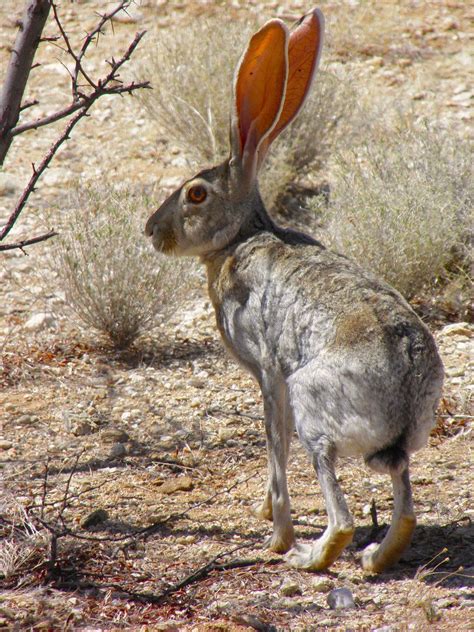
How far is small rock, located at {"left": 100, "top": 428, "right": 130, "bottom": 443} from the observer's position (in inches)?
220

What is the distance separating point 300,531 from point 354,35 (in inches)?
310

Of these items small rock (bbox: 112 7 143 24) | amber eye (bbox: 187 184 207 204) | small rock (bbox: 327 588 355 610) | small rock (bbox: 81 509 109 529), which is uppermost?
small rock (bbox: 112 7 143 24)

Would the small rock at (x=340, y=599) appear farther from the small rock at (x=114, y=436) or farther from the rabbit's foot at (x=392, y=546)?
the small rock at (x=114, y=436)

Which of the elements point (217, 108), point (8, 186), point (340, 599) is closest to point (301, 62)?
point (340, 599)

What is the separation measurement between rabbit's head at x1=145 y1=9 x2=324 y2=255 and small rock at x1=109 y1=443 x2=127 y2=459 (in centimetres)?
129

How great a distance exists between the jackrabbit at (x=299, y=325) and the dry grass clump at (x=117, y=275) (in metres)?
1.82

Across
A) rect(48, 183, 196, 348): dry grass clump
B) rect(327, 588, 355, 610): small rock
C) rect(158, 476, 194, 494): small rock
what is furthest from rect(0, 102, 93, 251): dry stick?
rect(48, 183, 196, 348): dry grass clump

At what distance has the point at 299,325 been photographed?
407 cm

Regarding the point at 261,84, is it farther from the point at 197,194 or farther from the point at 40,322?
the point at 40,322

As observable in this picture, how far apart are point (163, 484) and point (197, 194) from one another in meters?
1.56

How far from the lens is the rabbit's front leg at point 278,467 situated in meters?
4.22

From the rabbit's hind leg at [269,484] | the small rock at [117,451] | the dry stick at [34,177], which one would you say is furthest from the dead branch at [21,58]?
the small rock at [117,451]

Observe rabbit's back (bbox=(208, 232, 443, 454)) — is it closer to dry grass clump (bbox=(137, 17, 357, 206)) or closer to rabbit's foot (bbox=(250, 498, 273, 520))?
rabbit's foot (bbox=(250, 498, 273, 520))

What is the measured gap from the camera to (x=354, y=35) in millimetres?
11078
